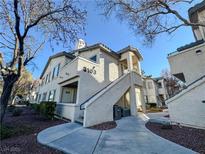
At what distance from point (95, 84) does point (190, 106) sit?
25.2 feet

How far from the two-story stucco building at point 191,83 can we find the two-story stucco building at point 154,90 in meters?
21.1

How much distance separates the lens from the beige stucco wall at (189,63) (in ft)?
32.8

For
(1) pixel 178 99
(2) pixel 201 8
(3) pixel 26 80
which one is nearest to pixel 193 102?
(1) pixel 178 99

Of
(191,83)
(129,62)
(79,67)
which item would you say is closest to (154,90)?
(129,62)

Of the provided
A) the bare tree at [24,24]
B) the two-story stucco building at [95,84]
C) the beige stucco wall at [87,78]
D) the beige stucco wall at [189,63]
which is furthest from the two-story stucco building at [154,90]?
the bare tree at [24,24]

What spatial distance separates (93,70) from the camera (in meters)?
11.8

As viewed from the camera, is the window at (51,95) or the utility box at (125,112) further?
the window at (51,95)

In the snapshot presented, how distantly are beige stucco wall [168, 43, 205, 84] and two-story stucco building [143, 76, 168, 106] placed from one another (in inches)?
827

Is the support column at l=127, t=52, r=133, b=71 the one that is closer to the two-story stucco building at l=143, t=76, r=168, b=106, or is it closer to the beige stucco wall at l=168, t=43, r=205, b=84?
the beige stucco wall at l=168, t=43, r=205, b=84

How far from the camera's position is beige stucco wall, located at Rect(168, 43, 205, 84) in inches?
393

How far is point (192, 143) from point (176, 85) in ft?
105

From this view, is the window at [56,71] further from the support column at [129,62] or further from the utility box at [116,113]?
the utility box at [116,113]

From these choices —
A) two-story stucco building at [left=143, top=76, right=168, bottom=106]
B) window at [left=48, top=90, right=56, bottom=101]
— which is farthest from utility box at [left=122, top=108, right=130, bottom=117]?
two-story stucco building at [left=143, top=76, right=168, bottom=106]

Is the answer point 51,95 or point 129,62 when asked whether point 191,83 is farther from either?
point 51,95
